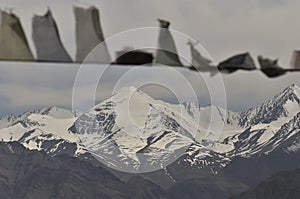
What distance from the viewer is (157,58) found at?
5.82 m

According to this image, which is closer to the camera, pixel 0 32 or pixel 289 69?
pixel 0 32

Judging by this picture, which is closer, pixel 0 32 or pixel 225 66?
pixel 0 32

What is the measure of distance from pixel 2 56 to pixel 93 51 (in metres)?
0.62

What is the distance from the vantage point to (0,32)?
5500mm

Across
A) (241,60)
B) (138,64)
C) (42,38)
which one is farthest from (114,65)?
(241,60)

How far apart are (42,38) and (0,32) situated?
0.30 metres

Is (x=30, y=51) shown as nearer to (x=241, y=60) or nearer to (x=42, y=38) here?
(x=42, y=38)

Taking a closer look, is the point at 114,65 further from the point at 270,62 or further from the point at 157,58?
the point at 270,62

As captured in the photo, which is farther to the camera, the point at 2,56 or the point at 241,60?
the point at 241,60

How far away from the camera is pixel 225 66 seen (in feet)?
19.6

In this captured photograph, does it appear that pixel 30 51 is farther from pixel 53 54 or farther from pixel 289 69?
pixel 289 69

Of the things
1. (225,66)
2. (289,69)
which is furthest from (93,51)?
(289,69)

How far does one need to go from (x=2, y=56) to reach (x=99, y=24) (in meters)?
0.69

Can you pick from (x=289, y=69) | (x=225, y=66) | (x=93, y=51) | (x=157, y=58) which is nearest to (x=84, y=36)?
(x=93, y=51)
